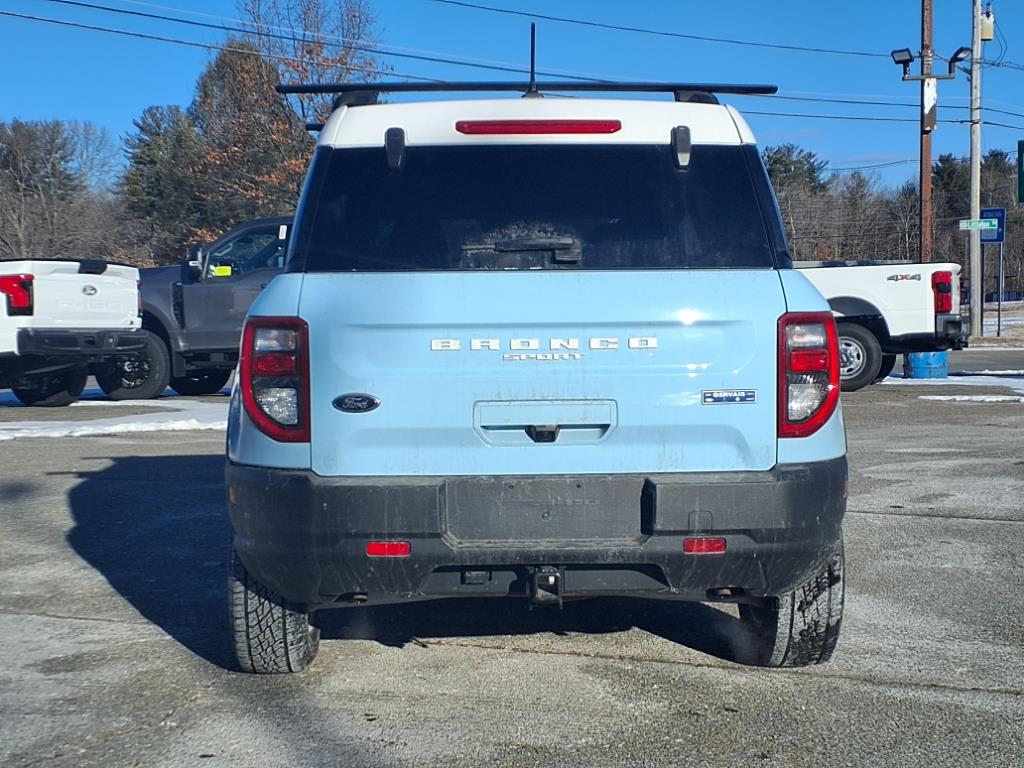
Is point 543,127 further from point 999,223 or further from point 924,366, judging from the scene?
point 999,223

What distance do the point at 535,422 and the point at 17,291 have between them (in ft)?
34.3

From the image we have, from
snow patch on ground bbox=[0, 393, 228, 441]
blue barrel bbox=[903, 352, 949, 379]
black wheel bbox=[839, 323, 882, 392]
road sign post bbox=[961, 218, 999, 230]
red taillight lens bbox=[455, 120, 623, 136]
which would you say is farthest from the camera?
road sign post bbox=[961, 218, 999, 230]

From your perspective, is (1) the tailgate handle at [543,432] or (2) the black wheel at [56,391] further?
Result: (2) the black wheel at [56,391]

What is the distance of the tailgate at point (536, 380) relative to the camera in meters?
3.56

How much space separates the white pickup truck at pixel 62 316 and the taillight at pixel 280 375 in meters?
9.93

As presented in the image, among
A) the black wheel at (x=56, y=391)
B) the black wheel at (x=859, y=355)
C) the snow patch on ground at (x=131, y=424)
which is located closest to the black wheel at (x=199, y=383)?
the black wheel at (x=56, y=391)

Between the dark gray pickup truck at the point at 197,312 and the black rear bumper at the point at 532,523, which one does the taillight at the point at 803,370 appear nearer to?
the black rear bumper at the point at 532,523

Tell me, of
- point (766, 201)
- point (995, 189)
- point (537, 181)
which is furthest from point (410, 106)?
point (995, 189)

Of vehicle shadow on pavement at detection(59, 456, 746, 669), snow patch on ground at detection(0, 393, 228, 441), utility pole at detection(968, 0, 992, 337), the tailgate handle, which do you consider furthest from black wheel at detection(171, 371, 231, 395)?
utility pole at detection(968, 0, 992, 337)

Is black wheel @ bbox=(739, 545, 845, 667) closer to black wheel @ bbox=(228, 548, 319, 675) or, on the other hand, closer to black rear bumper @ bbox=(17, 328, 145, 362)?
black wheel @ bbox=(228, 548, 319, 675)

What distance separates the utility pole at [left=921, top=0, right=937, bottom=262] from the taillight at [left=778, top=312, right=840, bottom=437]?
65.6 feet

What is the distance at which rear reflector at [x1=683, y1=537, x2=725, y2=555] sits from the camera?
354cm

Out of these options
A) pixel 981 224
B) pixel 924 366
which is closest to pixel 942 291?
pixel 924 366

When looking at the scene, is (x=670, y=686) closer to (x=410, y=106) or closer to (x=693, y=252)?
(x=693, y=252)
